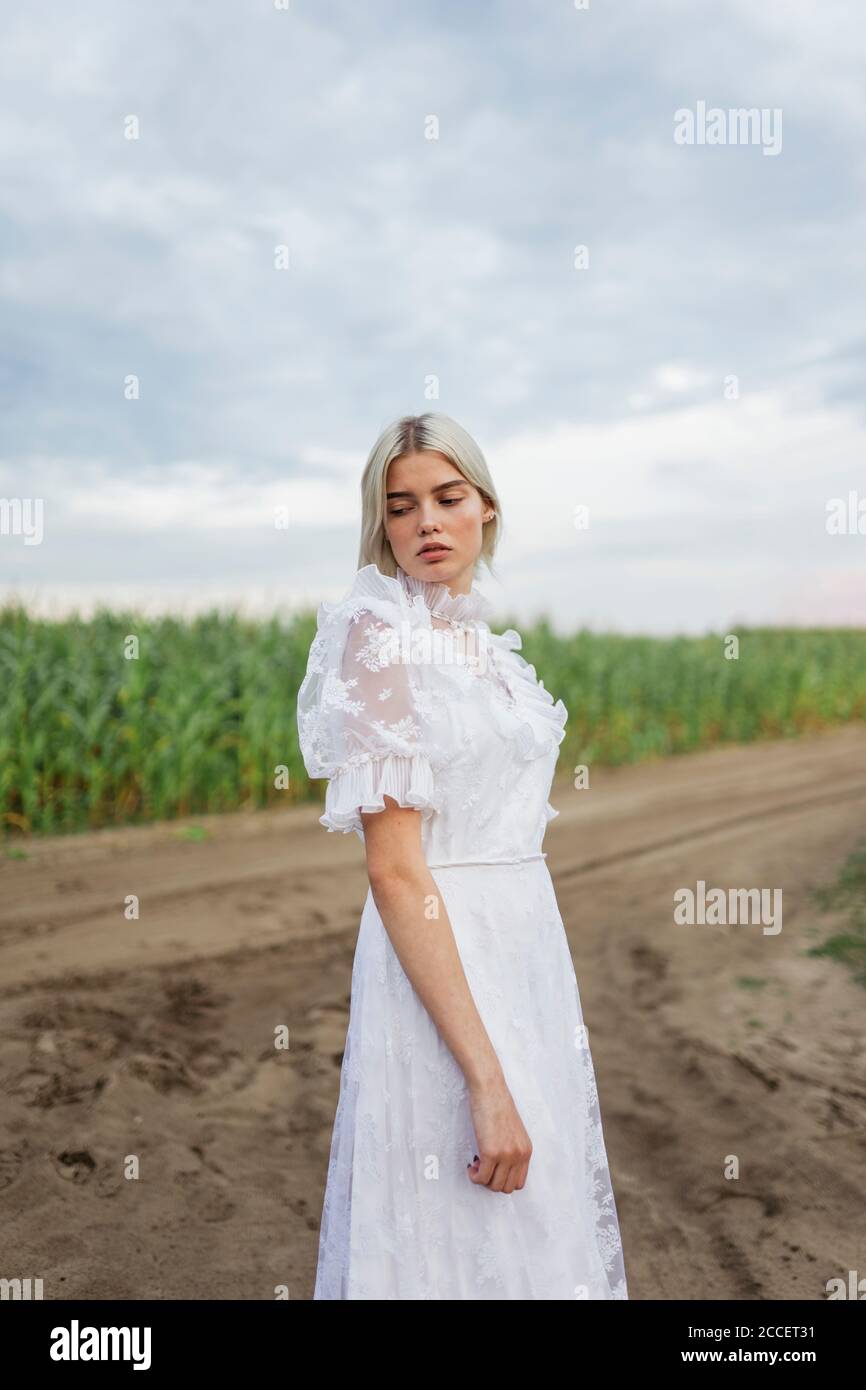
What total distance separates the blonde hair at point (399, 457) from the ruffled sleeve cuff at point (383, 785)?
19.6 inches

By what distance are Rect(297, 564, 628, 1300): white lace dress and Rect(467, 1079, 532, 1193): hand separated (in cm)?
13

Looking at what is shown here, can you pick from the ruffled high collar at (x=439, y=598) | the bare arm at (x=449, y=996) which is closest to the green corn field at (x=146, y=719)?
the ruffled high collar at (x=439, y=598)

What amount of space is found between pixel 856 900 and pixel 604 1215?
19.3ft

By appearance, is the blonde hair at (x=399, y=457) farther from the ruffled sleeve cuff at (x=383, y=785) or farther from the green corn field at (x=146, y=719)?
the green corn field at (x=146, y=719)

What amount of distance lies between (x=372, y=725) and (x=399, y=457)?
0.57 meters

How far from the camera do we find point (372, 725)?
188 centimetres

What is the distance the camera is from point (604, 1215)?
2.26m

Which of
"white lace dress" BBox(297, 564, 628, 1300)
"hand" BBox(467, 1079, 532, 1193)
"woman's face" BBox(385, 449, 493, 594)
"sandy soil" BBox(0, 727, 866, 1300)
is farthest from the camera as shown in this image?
"sandy soil" BBox(0, 727, 866, 1300)

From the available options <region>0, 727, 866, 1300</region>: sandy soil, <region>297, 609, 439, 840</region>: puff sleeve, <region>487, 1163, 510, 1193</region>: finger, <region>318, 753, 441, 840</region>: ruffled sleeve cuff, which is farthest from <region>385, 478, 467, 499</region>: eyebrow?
<region>0, 727, 866, 1300</region>: sandy soil

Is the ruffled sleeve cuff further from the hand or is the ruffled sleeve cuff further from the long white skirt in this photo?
the hand

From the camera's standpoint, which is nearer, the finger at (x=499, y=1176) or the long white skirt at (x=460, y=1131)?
the finger at (x=499, y=1176)

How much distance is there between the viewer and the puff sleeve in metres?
1.85

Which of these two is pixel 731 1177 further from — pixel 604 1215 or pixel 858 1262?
pixel 604 1215

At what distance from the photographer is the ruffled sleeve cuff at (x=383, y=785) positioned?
6.02ft
